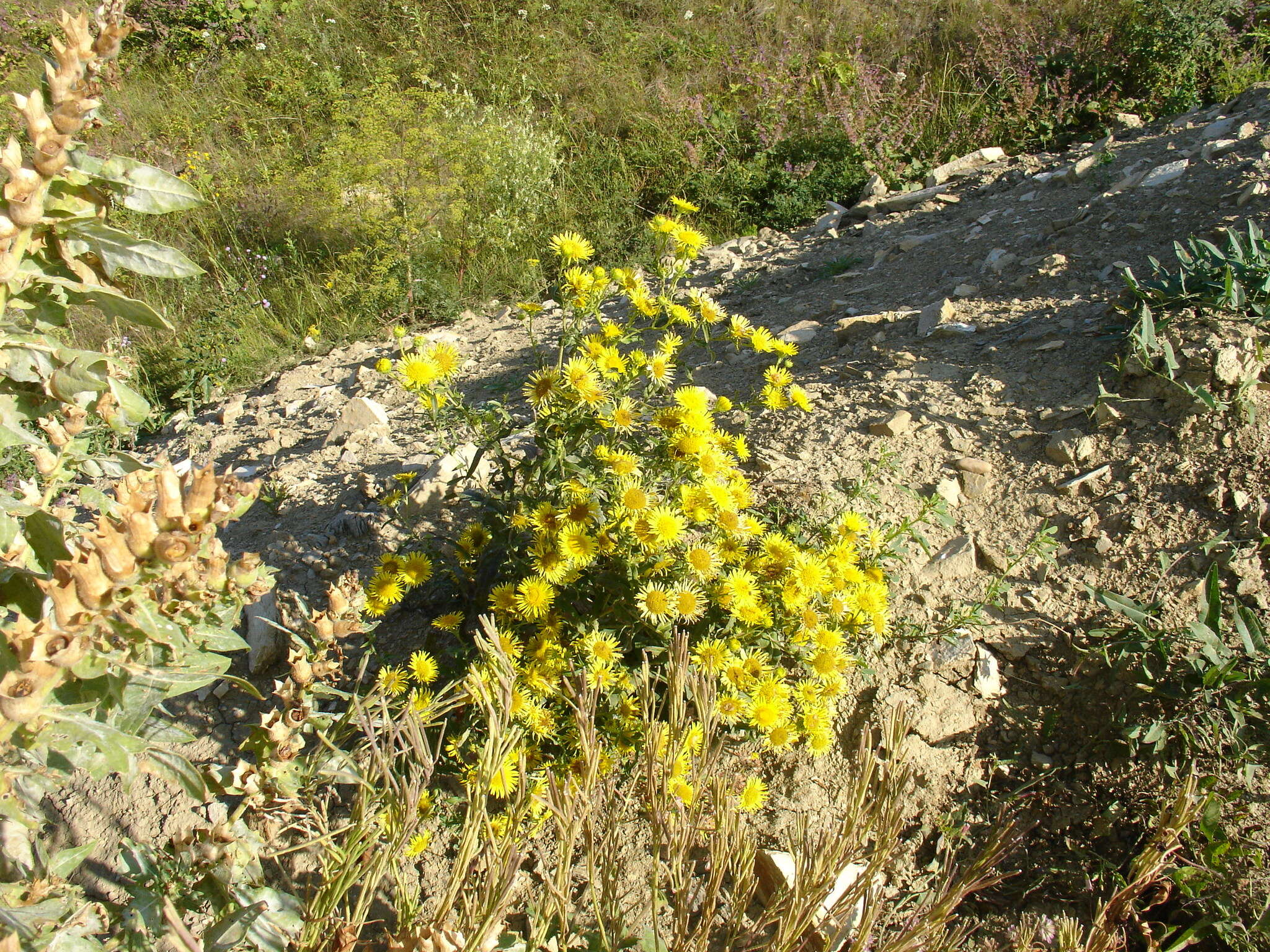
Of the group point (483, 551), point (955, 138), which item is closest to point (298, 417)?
point (483, 551)

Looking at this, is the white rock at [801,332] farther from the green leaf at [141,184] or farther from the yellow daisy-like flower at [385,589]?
the green leaf at [141,184]

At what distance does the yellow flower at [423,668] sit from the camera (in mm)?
1886

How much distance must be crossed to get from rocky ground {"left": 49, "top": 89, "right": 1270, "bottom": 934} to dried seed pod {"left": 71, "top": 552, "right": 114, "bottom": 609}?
1.45 m

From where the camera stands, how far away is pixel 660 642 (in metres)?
1.90

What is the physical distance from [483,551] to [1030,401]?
1.98 metres

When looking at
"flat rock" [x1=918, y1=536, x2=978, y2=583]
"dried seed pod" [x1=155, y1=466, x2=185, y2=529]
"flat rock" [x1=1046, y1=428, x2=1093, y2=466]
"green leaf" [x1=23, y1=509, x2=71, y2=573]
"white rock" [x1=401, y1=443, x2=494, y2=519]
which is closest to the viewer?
"dried seed pod" [x1=155, y1=466, x2=185, y2=529]

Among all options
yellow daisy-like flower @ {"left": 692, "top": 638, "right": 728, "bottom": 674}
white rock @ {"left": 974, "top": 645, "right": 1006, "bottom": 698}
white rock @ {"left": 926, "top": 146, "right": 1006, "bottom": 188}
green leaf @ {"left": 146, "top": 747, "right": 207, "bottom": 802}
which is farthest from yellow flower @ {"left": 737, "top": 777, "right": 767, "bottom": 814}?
white rock @ {"left": 926, "top": 146, "right": 1006, "bottom": 188}

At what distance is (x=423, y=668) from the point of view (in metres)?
1.90

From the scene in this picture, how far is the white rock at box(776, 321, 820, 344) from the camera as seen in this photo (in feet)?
12.2

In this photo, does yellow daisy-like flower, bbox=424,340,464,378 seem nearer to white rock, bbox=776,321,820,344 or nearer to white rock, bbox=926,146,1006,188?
white rock, bbox=776,321,820,344

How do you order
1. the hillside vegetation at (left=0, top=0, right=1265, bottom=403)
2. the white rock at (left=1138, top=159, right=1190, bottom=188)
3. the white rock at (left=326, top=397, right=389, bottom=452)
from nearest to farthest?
the white rock at (left=326, top=397, right=389, bottom=452) → the white rock at (left=1138, top=159, right=1190, bottom=188) → the hillside vegetation at (left=0, top=0, right=1265, bottom=403)

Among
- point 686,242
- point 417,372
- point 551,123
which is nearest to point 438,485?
point 417,372

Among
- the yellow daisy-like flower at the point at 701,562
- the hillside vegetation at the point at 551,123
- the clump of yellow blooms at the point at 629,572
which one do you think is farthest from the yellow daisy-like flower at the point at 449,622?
Result: the hillside vegetation at the point at 551,123

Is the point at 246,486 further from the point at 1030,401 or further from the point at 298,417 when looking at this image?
the point at 298,417
